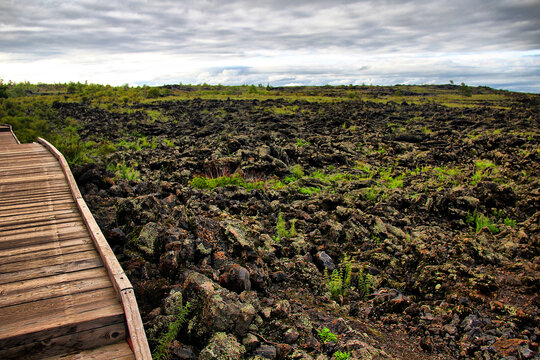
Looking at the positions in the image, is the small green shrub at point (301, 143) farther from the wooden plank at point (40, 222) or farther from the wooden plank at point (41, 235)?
the wooden plank at point (41, 235)

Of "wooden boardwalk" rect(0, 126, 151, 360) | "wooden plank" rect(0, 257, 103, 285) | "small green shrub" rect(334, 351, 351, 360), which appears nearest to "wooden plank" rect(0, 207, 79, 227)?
"wooden boardwalk" rect(0, 126, 151, 360)

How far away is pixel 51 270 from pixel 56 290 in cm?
45

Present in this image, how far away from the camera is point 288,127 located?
1973 centimetres

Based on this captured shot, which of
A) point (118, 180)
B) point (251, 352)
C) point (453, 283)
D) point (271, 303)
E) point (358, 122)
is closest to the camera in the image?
point (251, 352)

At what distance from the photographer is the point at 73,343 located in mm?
2844

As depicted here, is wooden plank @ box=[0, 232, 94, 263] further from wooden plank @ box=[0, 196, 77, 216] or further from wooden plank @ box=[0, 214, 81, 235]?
wooden plank @ box=[0, 196, 77, 216]

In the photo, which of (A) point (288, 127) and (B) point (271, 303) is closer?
(B) point (271, 303)

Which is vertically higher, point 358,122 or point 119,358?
point 358,122

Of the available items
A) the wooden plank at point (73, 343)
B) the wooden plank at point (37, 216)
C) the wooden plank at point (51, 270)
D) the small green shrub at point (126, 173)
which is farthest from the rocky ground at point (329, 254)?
the wooden plank at point (37, 216)

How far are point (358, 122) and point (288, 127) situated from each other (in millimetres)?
5569

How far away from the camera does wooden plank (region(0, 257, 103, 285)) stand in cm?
352

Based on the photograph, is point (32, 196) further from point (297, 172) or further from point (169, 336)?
point (297, 172)

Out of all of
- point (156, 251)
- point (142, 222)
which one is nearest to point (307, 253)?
point (156, 251)

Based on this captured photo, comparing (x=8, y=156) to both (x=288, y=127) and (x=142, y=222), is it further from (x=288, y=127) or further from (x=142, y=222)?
(x=288, y=127)
